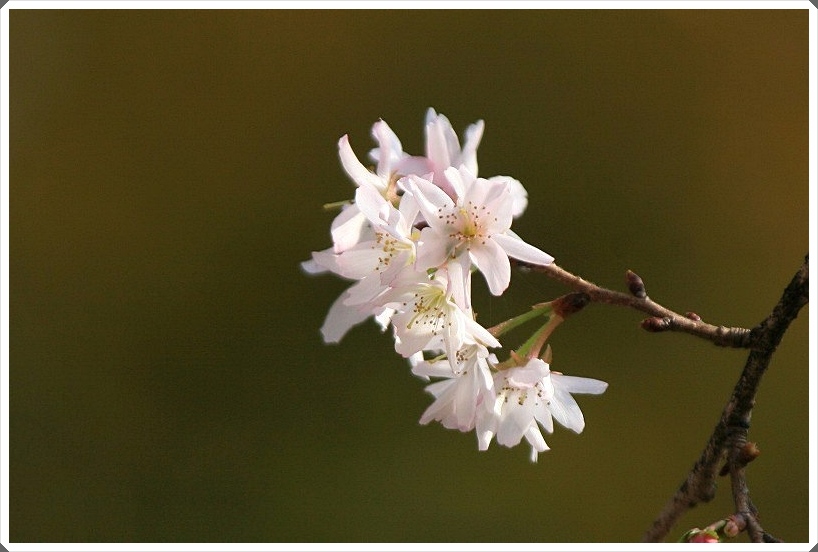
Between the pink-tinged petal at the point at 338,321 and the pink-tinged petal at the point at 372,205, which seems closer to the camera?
the pink-tinged petal at the point at 372,205

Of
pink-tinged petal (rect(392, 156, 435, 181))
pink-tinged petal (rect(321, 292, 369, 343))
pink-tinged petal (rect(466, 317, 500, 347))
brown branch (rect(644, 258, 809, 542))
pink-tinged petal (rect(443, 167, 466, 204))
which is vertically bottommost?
brown branch (rect(644, 258, 809, 542))

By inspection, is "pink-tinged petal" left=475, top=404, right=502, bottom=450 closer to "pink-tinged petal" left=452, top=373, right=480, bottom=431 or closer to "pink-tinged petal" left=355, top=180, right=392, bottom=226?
"pink-tinged petal" left=452, top=373, right=480, bottom=431

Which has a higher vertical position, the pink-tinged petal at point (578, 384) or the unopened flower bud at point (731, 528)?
the pink-tinged petal at point (578, 384)

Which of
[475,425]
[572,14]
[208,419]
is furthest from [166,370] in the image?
[475,425]

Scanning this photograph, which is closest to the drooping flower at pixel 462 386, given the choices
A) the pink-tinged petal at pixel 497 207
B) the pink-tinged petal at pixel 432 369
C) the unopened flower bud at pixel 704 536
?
the pink-tinged petal at pixel 432 369

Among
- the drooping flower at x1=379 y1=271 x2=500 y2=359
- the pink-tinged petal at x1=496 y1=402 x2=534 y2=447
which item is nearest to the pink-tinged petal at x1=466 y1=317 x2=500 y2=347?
the drooping flower at x1=379 y1=271 x2=500 y2=359

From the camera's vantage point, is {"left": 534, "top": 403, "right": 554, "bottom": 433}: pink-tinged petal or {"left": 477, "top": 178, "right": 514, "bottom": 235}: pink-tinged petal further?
{"left": 534, "top": 403, "right": 554, "bottom": 433}: pink-tinged petal

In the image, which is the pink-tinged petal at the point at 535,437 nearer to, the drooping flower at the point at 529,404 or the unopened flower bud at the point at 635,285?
the drooping flower at the point at 529,404

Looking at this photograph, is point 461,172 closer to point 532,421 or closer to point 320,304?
point 532,421
